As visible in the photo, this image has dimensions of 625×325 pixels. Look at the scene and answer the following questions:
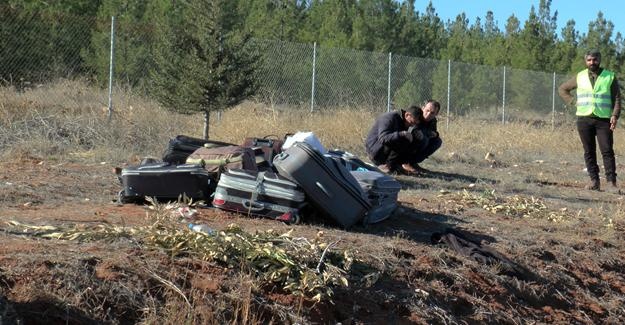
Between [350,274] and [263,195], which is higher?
[263,195]

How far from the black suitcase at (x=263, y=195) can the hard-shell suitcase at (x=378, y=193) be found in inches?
27.4

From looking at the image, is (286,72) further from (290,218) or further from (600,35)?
(600,35)

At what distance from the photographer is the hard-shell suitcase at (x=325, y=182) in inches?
217

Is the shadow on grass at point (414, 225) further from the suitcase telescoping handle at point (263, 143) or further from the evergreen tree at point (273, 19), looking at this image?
the evergreen tree at point (273, 19)

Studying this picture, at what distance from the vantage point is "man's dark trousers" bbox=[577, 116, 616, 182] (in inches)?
375

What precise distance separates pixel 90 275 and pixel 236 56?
6.08 metres

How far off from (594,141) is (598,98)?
53 centimetres

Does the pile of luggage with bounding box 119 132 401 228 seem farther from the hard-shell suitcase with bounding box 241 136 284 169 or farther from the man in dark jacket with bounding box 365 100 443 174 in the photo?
the man in dark jacket with bounding box 365 100 443 174

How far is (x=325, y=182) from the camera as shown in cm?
552

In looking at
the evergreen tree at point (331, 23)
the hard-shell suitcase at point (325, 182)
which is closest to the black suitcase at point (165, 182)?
the hard-shell suitcase at point (325, 182)

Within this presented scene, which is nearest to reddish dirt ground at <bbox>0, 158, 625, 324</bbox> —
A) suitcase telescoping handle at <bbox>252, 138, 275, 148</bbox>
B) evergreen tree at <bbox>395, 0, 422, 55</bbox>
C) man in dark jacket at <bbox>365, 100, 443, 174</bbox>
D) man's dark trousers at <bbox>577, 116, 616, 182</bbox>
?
man in dark jacket at <bbox>365, 100, 443, 174</bbox>

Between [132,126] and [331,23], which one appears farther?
[331,23]

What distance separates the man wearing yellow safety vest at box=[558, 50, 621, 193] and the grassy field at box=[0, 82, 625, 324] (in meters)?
0.51

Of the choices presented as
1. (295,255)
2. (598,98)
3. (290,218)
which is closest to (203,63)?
(290,218)
